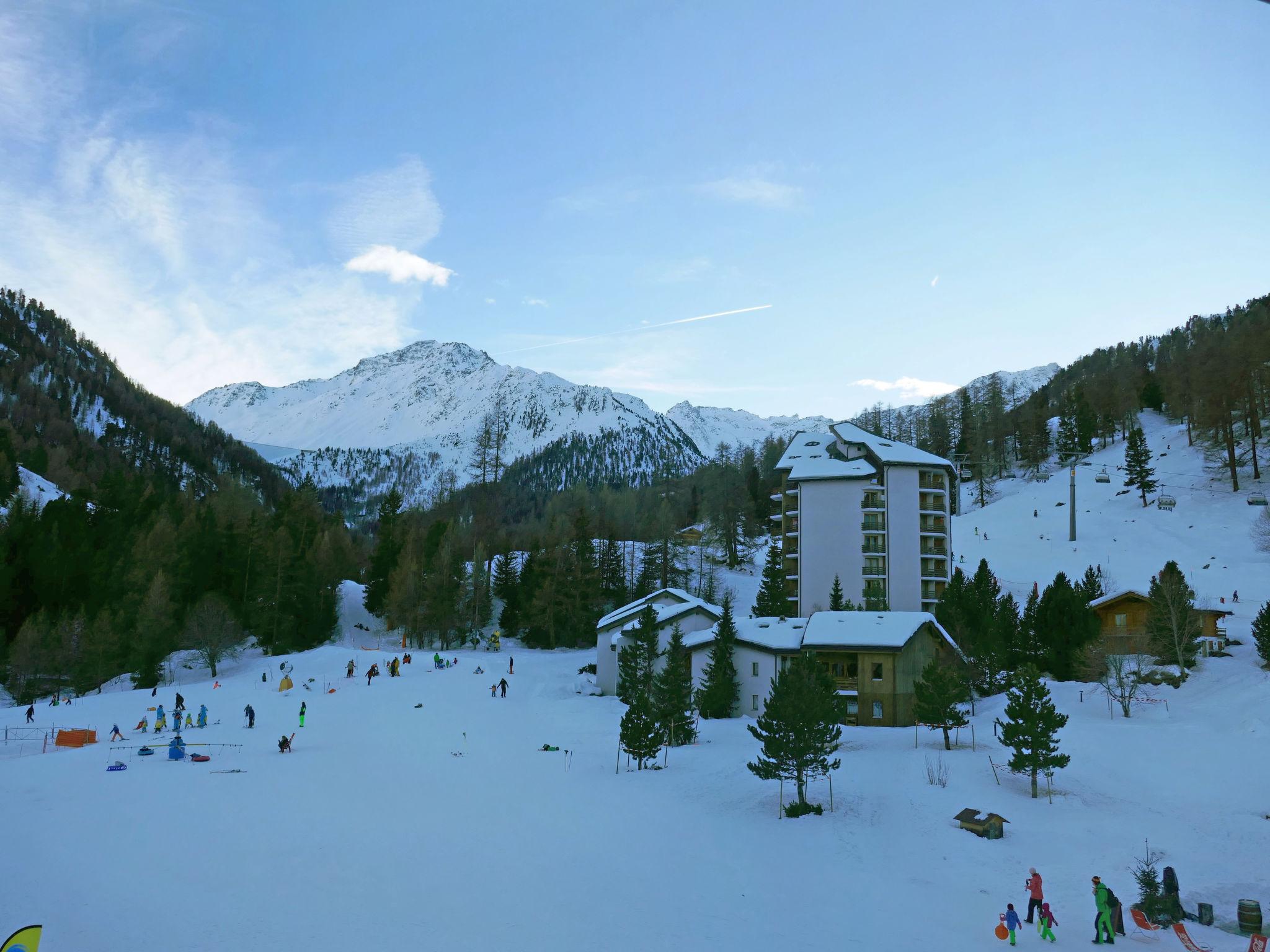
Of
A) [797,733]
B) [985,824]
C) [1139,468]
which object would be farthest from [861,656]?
[1139,468]

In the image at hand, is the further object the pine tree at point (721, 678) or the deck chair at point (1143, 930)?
the pine tree at point (721, 678)

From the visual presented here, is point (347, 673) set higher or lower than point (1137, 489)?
lower

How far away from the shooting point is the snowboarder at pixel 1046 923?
18250 millimetres

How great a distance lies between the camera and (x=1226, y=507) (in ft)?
266

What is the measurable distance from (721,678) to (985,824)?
22449 millimetres

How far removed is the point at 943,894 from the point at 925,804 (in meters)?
7.49

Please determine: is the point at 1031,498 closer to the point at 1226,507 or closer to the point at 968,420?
the point at 1226,507

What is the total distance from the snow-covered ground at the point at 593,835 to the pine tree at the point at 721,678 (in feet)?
3.86

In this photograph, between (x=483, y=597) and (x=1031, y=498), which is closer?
(x=483, y=597)

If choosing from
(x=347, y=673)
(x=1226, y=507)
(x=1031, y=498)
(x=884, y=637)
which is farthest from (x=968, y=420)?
(x=347, y=673)

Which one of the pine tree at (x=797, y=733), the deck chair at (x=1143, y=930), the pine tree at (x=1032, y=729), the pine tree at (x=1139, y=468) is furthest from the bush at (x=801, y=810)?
the pine tree at (x=1139, y=468)

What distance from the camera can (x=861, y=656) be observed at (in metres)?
44.7

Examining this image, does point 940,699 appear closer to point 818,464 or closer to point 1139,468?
point 818,464

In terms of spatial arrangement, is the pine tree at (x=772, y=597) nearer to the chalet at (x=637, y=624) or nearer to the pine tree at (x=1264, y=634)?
the chalet at (x=637, y=624)
